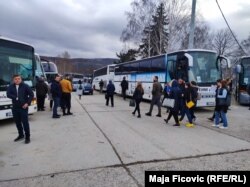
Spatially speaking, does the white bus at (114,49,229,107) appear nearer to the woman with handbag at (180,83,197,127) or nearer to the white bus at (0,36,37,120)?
the woman with handbag at (180,83,197,127)

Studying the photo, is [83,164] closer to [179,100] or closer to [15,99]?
[15,99]

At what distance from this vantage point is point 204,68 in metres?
14.1

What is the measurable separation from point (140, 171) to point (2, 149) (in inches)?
143

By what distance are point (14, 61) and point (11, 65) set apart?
0.78ft

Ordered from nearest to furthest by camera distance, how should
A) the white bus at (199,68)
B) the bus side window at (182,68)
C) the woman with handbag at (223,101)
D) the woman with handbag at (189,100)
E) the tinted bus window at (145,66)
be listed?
1. the woman with handbag at (223,101)
2. the woman with handbag at (189,100)
3. the white bus at (199,68)
4. the bus side window at (182,68)
5. the tinted bus window at (145,66)

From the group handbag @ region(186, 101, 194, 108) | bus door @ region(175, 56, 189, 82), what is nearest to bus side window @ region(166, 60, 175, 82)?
bus door @ region(175, 56, 189, 82)

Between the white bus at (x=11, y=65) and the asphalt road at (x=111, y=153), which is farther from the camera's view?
the white bus at (x=11, y=65)

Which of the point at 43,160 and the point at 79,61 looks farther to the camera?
the point at 79,61

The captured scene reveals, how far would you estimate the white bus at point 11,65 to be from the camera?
9414mm

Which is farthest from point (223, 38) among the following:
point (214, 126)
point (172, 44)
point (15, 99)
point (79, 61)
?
point (79, 61)

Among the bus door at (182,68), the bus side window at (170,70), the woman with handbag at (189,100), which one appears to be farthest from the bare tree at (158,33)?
the woman with handbag at (189,100)

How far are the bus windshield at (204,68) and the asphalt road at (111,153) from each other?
15.2 feet

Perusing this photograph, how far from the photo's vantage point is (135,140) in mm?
7348

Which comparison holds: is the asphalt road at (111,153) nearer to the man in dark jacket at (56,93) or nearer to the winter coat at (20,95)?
the winter coat at (20,95)
